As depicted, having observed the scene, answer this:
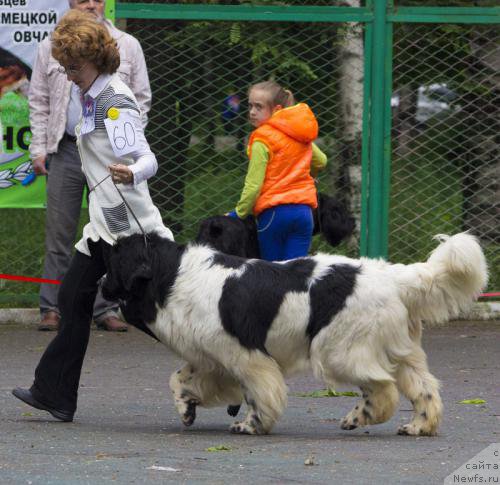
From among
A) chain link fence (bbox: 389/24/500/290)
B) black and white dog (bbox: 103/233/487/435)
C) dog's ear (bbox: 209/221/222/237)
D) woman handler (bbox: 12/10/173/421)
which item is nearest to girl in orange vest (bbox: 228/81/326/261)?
dog's ear (bbox: 209/221/222/237)

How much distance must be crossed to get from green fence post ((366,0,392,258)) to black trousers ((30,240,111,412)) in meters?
3.82

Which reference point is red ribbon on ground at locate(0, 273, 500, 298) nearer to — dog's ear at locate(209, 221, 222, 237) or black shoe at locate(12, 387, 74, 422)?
dog's ear at locate(209, 221, 222, 237)

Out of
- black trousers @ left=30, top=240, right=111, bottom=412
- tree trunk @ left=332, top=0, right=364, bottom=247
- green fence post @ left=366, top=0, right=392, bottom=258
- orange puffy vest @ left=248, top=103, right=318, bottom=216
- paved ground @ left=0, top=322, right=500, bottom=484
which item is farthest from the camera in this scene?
tree trunk @ left=332, top=0, right=364, bottom=247

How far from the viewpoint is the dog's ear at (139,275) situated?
6.37 m

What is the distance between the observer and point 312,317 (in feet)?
20.5

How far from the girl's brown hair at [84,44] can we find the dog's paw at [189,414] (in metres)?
1.64

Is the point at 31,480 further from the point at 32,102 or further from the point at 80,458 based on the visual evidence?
the point at 32,102

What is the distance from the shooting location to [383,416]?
6.33m

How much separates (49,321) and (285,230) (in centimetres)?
219

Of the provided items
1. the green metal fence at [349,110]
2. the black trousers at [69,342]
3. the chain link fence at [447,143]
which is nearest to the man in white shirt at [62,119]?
the green metal fence at [349,110]

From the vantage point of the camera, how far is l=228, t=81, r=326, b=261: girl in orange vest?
27.0 feet

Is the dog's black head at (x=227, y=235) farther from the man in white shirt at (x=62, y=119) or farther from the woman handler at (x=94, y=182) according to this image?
the woman handler at (x=94, y=182)

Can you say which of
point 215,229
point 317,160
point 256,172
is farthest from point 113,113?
point 317,160

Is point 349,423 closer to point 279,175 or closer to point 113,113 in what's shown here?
point 113,113
